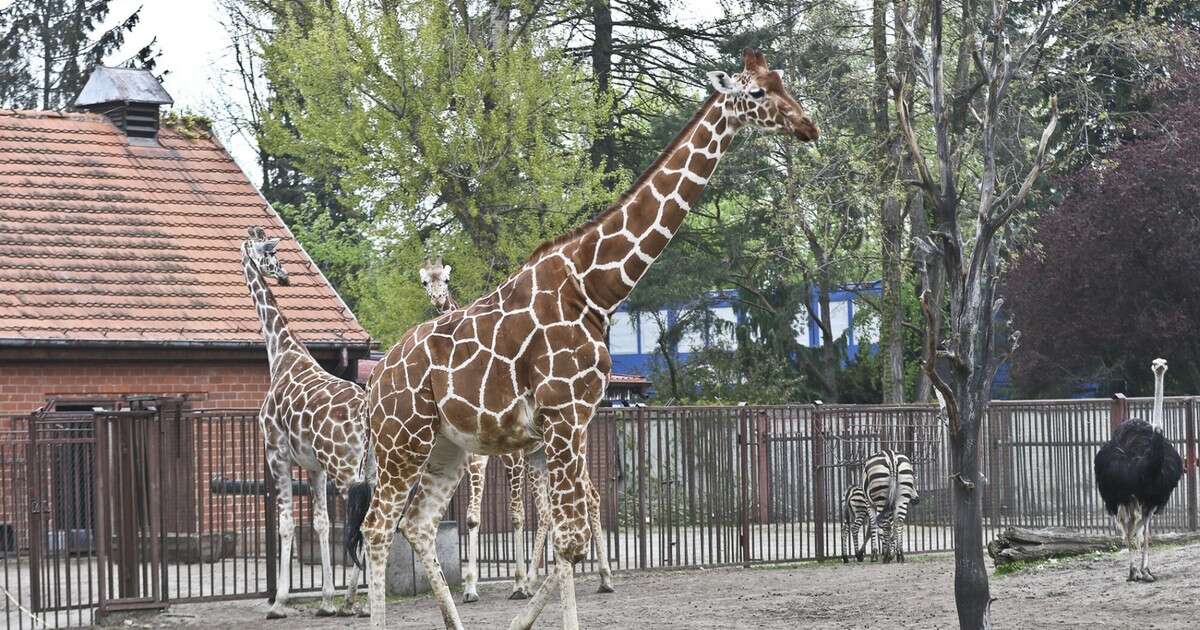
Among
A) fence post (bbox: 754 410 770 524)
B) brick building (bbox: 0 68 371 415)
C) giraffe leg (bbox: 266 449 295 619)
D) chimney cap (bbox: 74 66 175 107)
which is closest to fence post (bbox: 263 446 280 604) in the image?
giraffe leg (bbox: 266 449 295 619)

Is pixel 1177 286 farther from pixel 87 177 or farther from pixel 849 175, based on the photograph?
pixel 87 177

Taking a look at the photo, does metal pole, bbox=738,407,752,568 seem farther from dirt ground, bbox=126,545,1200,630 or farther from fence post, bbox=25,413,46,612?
fence post, bbox=25,413,46,612

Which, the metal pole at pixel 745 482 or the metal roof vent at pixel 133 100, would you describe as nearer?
the metal pole at pixel 745 482

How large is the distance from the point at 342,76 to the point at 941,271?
37.3ft

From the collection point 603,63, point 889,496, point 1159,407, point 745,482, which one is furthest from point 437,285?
point 603,63

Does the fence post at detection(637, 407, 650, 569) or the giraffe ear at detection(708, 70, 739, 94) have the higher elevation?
the giraffe ear at detection(708, 70, 739, 94)

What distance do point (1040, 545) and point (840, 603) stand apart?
10.2ft

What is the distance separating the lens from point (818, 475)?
18.8m

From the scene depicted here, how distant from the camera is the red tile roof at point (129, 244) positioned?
67.3ft

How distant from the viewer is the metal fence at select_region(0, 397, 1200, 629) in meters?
14.4

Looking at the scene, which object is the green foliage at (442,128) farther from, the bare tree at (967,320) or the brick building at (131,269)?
the bare tree at (967,320)

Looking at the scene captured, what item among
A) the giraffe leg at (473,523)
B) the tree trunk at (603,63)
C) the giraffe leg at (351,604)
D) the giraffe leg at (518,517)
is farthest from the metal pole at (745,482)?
the tree trunk at (603,63)

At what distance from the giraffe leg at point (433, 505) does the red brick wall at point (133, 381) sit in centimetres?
1036

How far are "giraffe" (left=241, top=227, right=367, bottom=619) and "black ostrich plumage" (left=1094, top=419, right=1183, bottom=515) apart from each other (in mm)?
6584
